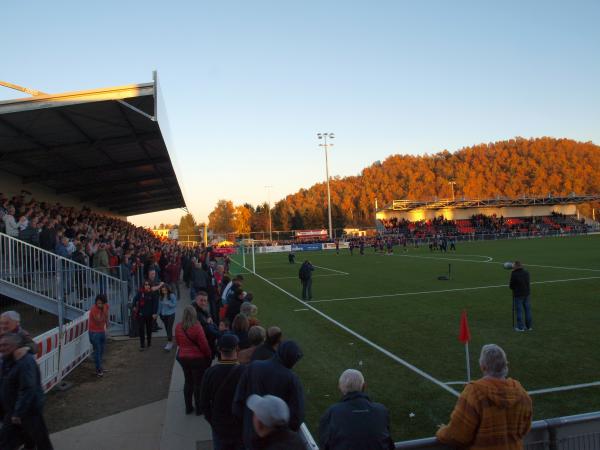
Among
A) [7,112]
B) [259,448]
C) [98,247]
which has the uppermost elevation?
[7,112]

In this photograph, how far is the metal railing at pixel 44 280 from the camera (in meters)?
11.1

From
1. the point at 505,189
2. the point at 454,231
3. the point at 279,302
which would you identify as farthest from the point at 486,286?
the point at 505,189

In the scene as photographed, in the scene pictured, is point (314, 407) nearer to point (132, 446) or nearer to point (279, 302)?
point (132, 446)

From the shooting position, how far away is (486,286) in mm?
19234

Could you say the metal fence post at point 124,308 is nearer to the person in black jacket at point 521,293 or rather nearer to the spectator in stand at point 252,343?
the spectator in stand at point 252,343

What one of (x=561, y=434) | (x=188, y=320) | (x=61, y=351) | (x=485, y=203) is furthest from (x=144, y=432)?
(x=485, y=203)

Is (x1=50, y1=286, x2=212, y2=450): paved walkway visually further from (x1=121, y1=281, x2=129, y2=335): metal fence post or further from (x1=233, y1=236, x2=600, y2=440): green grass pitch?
(x1=121, y1=281, x2=129, y2=335): metal fence post

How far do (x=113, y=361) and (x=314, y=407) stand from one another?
5461 millimetres

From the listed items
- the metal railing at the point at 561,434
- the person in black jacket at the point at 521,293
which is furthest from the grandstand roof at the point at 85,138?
the metal railing at the point at 561,434

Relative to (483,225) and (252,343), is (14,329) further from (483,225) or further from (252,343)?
(483,225)

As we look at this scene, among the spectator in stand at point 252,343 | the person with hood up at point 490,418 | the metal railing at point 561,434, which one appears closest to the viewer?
the person with hood up at point 490,418

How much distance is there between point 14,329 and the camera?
509 centimetres

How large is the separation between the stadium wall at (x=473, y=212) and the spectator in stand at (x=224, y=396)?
78.8 meters

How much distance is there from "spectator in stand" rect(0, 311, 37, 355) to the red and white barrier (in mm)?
2406
